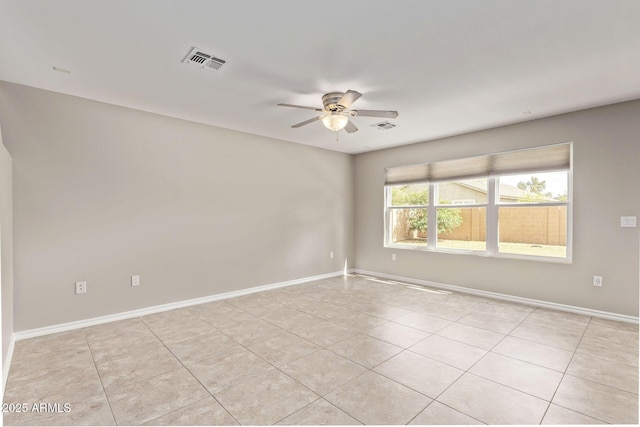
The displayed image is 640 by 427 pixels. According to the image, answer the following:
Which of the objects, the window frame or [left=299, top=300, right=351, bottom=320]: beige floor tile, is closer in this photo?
[left=299, top=300, right=351, bottom=320]: beige floor tile

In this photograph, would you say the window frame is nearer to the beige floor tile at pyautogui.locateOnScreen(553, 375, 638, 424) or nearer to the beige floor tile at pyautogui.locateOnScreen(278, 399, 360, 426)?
the beige floor tile at pyautogui.locateOnScreen(553, 375, 638, 424)

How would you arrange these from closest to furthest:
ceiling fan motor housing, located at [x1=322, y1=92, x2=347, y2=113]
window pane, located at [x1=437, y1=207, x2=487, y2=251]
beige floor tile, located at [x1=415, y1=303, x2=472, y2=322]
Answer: ceiling fan motor housing, located at [x1=322, y1=92, x2=347, y2=113] < beige floor tile, located at [x1=415, y1=303, x2=472, y2=322] < window pane, located at [x1=437, y1=207, x2=487, y2=251]

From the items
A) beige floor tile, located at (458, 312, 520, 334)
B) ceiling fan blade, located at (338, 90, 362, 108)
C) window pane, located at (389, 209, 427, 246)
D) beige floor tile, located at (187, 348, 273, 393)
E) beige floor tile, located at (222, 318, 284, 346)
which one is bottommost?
beige floor tile, located at (458, 312, 520, 334)

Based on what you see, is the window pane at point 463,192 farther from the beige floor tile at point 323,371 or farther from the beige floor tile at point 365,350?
the beige floor tile at point 323,371

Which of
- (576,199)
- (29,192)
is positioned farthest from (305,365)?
(576,199)

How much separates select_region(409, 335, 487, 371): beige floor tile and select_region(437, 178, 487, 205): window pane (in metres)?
2.67

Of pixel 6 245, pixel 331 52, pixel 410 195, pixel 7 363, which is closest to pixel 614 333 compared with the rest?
pixel 410 195

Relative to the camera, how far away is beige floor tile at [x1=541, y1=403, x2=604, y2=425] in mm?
1802

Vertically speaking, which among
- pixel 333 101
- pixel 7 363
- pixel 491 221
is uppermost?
pixel 333 101

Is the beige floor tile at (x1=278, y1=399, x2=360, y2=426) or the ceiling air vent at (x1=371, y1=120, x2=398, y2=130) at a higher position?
the ceiling air vent at (x1=371, y1=120, x2=398, y2=130)

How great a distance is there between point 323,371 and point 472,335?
66.1 inches

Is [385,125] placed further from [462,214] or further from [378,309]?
[378,309]

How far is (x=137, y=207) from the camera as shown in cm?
373

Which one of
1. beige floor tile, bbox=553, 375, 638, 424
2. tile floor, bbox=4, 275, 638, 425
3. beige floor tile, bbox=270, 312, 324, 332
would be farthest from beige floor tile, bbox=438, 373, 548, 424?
beige floor tile, bbox=270, 312, 324, 332
